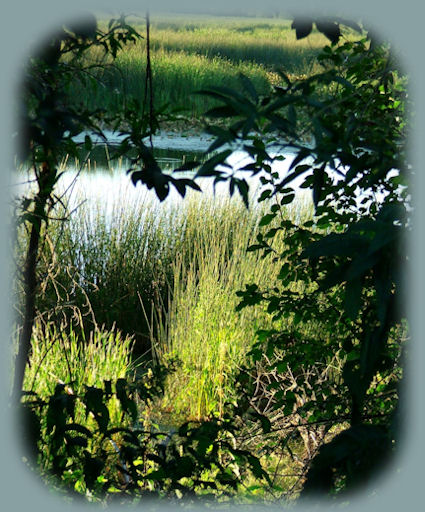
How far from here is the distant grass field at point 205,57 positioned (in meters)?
13.6

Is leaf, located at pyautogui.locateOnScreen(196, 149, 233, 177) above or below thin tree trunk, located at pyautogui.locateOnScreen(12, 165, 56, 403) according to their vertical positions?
above

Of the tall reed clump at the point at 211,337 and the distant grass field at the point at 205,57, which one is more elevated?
the distant grass field at the point at 205,57

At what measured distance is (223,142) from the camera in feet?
2.98

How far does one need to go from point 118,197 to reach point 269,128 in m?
4.20

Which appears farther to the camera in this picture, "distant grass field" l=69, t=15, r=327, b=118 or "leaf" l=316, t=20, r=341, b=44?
"distant grass field" l=69, t=15, r=327, b=118

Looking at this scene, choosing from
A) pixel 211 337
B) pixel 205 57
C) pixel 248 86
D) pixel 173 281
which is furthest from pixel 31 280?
pixel 205 57

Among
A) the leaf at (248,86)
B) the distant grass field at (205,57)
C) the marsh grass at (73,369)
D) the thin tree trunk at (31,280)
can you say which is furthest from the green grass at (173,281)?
the distant grass field at (205,57)

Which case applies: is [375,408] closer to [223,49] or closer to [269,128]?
[269,128]

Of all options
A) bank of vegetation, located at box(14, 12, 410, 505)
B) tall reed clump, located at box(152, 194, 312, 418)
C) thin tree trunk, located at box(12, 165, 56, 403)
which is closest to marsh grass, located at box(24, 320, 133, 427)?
bank of vegetation, located at box(14, 12, 410, 505)

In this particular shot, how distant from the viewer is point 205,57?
56.4 feet

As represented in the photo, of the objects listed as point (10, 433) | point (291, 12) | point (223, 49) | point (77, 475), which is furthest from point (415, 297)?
point (223, 49)

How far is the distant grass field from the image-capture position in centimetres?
1358

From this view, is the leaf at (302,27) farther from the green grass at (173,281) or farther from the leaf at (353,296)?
the green grass at (173,281)

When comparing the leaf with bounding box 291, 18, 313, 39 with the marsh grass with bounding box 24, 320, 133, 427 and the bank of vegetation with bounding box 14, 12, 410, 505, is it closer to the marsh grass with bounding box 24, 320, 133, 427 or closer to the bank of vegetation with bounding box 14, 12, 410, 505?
the bank of vegetation with bounding box 14, 12, 410, 505
